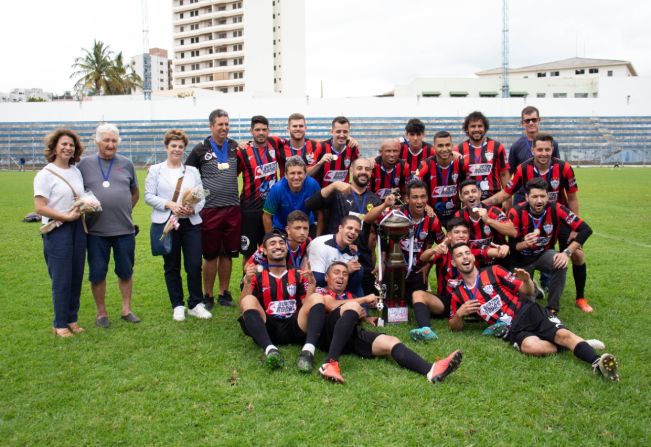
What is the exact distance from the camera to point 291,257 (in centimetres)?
490

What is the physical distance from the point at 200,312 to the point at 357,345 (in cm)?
191

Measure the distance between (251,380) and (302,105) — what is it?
50.2m

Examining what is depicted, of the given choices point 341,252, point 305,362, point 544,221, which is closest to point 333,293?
point 341,252

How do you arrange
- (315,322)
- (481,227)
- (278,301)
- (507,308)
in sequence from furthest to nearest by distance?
(481,227) → (507,308) → (278,301) → (315,322)

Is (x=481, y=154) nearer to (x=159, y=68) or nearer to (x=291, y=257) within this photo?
(x=291, y=257)

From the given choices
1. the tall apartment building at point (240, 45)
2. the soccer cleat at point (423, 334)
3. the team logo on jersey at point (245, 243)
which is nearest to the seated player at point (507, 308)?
the soccer cleat at point (423, 334)

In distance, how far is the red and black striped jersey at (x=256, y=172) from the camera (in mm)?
5848

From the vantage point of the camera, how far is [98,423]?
10.6 feet

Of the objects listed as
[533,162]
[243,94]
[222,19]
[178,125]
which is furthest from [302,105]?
[533,162]

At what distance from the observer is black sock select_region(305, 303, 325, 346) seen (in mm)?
4141

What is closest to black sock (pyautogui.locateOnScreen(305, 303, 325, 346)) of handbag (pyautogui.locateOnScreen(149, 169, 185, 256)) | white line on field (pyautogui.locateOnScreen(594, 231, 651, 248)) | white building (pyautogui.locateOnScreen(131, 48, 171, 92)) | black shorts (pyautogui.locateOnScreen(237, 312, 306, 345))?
black shorts (pyautogui.locateOnScreen(237, 312, 306, 345))

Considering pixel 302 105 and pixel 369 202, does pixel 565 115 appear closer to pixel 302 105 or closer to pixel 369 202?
pixel 302 105

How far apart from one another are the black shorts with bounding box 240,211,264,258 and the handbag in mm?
918

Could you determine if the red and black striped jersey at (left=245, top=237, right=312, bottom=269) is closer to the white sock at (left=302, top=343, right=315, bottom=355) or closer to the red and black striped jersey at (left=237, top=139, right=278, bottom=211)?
the white sock at (left=302, top=343, right=315, bottom=355)
